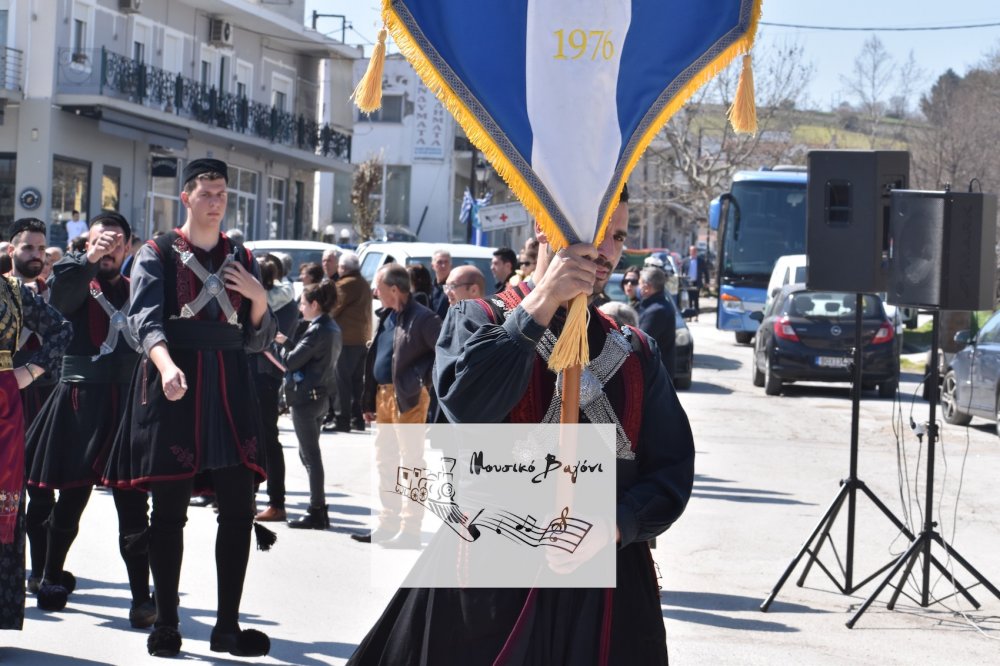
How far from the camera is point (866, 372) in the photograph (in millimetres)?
20938

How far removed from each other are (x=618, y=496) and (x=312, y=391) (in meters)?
6.47

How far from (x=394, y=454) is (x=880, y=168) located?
3.63 meters

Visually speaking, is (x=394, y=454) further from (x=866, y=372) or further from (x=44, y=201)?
(x=44, y=201)

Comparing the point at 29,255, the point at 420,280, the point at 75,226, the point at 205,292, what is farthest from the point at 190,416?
the point at 75,226

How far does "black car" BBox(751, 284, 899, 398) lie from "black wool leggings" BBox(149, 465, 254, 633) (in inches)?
629

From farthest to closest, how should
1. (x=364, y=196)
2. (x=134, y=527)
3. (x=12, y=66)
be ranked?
1. (x=364, y=196)
2. (x=12, y=66)
3. (x=134, y=527)

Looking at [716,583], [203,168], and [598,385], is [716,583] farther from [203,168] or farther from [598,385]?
[598,385]

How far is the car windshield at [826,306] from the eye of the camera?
20953 millimetres

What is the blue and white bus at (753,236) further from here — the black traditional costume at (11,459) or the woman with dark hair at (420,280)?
the black traditional costume at (11,459)

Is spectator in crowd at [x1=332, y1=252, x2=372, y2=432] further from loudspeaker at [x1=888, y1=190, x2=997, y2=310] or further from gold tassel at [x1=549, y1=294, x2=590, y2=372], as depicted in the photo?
gold tassel at [x1=549, y1=294, x2=590, y2=372]

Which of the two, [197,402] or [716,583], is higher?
[197,402]

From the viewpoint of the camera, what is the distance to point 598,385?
348cm

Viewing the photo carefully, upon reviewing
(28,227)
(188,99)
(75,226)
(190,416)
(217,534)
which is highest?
(188,99)

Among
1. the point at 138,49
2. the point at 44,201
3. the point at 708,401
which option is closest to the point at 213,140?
the point at 138,49
